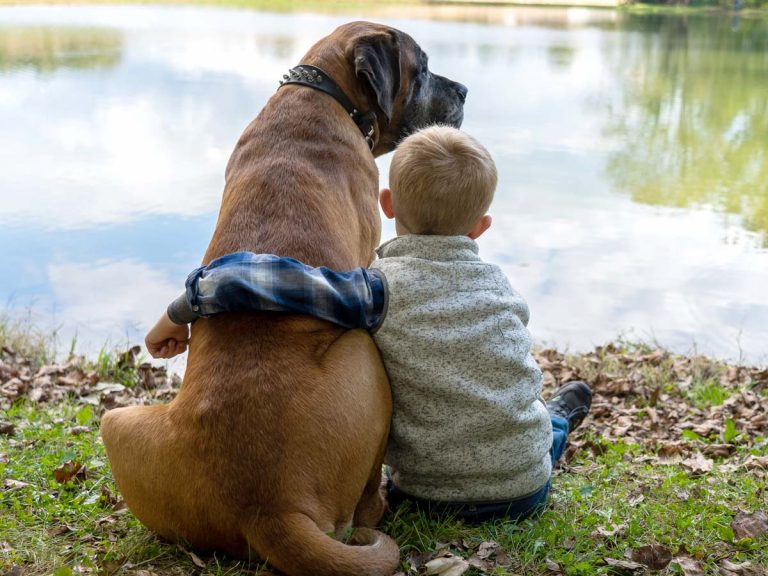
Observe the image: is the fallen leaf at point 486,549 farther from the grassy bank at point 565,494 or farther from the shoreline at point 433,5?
the shoreline at point 433,5

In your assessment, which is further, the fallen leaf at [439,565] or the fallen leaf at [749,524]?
the fallen leaf at [749,524]

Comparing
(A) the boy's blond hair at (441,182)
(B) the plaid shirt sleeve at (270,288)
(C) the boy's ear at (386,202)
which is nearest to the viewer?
(B) the plaid shirt sleeve at (270,288)

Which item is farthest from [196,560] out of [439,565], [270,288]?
[270,288]

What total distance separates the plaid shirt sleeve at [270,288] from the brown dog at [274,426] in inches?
2.2

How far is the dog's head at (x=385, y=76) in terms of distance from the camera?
3.93m

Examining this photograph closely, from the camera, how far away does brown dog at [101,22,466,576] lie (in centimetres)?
269

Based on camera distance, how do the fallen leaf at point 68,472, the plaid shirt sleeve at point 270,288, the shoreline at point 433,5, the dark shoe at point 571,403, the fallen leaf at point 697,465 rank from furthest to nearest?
the shoreline at point 433,5
the dark shoe at point 571,403
the fallen leaf at point 697,465
the fallen leaf at point 68,472
the plaid shirt sleeve at point 270,288

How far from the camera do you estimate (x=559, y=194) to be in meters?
11.1

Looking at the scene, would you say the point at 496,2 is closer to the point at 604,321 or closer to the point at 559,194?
the point at 559,194

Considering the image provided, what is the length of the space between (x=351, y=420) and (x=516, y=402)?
0.69m

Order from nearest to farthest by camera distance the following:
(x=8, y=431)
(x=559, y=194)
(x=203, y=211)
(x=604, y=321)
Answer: (x=8, y=431), (x=604, y=321), (x=203, y=211), (x=559, y=194)

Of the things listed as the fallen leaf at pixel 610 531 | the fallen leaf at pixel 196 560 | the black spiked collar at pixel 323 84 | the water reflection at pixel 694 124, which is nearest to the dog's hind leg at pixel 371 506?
the fallen leaf at pixel 196 560

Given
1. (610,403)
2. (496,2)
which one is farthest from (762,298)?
(496,2)

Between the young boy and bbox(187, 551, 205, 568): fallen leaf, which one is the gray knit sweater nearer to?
the young boy
